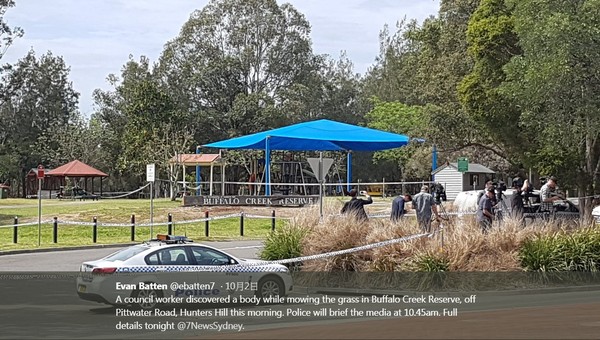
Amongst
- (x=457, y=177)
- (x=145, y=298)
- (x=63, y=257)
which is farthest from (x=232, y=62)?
(x=145, y=298)

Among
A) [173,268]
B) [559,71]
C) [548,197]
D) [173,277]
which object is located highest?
[559,71]

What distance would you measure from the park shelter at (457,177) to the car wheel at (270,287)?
Answer: 144 feet

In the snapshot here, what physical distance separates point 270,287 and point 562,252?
269 inches

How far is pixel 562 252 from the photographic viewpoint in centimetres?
1930

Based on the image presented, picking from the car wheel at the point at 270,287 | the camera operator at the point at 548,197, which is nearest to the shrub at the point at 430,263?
the car wheel at the point at 270,287

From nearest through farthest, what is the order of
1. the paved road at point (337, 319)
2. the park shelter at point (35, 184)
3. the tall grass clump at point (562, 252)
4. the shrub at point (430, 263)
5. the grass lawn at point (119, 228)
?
the paved road at point (337, 319) → the shrub at point (430, 263) → the tall grass clump at point (562, 252) → the grass lawn at point (119, 228) → the park shelter at point (35, 184)

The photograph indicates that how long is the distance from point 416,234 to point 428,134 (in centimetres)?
3288

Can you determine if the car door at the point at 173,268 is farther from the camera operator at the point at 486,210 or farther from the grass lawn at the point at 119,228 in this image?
the grass lawn at the point at 119,228

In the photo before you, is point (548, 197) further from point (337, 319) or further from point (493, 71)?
point (337, 319)

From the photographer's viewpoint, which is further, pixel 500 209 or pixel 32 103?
pixel 32 103

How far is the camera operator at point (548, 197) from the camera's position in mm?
25159

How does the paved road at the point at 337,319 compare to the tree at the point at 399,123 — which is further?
the tree at the point at 399,123

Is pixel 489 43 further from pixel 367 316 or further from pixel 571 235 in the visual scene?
pixel 367 316

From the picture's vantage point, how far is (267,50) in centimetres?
8044
